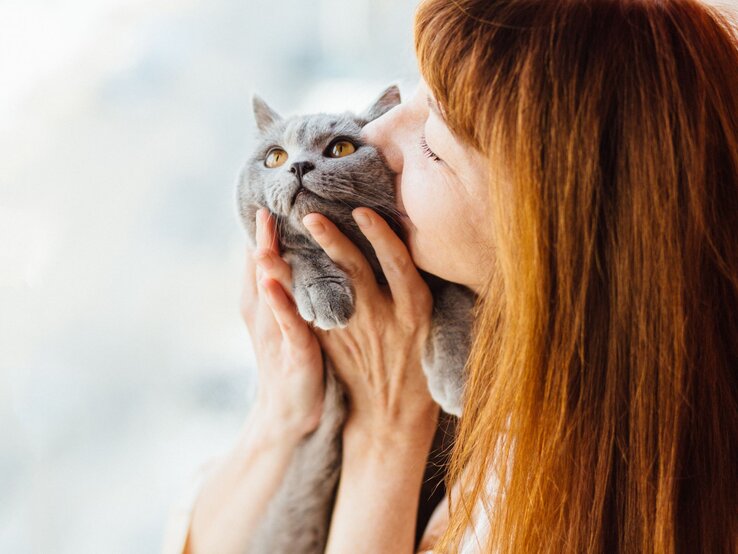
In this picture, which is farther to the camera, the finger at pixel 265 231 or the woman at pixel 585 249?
the finger at pixel 265 231

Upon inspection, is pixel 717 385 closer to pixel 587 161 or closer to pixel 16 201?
pixel 587 161

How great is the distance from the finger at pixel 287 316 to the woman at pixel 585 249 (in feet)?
0.41

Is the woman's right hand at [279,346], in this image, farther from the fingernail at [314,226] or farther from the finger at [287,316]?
the fingernail at [314,226]

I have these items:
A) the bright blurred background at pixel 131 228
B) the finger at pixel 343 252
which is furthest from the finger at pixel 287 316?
the bright blurred background at pixel 131 228

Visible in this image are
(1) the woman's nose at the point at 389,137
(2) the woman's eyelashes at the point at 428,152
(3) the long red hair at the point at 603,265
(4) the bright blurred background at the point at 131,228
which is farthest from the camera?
(4) the bright blurred background at the point at 131,228

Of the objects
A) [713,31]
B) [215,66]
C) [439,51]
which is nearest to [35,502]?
[215,66]

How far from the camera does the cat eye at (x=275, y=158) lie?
3.47ft

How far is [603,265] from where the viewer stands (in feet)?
2.40

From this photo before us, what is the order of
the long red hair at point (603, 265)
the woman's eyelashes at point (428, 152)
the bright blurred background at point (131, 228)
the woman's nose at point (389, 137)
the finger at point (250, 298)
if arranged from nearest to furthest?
1. the long red hair at point (603, 265)
2. the woman's eyelashes at point (428, 152)
3. the woman's nose at point (389, 137)
4. the bright blurred background at point (131, 228)
5. the finger at point (250, 298)

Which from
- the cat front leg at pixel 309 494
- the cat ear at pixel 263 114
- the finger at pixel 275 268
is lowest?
the cat front leg at pixel 309 494

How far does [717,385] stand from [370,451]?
0.53m

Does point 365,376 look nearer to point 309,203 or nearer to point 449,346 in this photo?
point 449,346

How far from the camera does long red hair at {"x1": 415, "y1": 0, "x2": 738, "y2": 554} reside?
26.8 inches

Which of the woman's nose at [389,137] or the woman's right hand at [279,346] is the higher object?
the woman's nose at [389,137]
